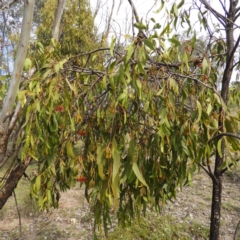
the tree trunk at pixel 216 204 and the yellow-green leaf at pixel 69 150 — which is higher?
the yellow-green leaf at pixel 69 150

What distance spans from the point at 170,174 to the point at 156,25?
2.55 ft

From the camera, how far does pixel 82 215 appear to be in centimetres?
379

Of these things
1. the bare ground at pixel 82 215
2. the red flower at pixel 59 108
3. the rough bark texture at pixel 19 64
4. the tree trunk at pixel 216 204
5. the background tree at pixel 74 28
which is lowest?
the bare ground at pixel 82 215

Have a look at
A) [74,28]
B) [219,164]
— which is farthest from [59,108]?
[74,28]

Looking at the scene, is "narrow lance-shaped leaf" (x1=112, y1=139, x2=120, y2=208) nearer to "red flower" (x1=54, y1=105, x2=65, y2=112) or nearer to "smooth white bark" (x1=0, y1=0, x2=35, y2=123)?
"red flower" (x1=54, y1=105, x2=65, y2=112)

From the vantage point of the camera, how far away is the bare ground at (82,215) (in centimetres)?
338

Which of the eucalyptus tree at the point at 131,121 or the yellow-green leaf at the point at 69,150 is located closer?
the eucalyptus tree at the point at 131,121

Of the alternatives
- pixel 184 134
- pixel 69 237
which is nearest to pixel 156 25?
pixel 184 134

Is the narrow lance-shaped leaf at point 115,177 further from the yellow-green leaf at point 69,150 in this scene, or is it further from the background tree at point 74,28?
the background tree at point 74,28

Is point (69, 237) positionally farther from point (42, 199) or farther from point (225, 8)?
point (225, 8)

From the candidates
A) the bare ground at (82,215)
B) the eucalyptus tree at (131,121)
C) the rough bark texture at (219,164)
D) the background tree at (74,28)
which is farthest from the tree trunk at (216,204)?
the background tree at (74,28)

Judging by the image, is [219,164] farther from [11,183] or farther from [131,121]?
[11,183]

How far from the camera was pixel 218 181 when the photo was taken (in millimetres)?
1643

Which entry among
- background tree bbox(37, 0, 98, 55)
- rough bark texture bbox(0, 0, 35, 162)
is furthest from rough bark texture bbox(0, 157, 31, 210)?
background tree bbox(37, 0, 98, 55)
